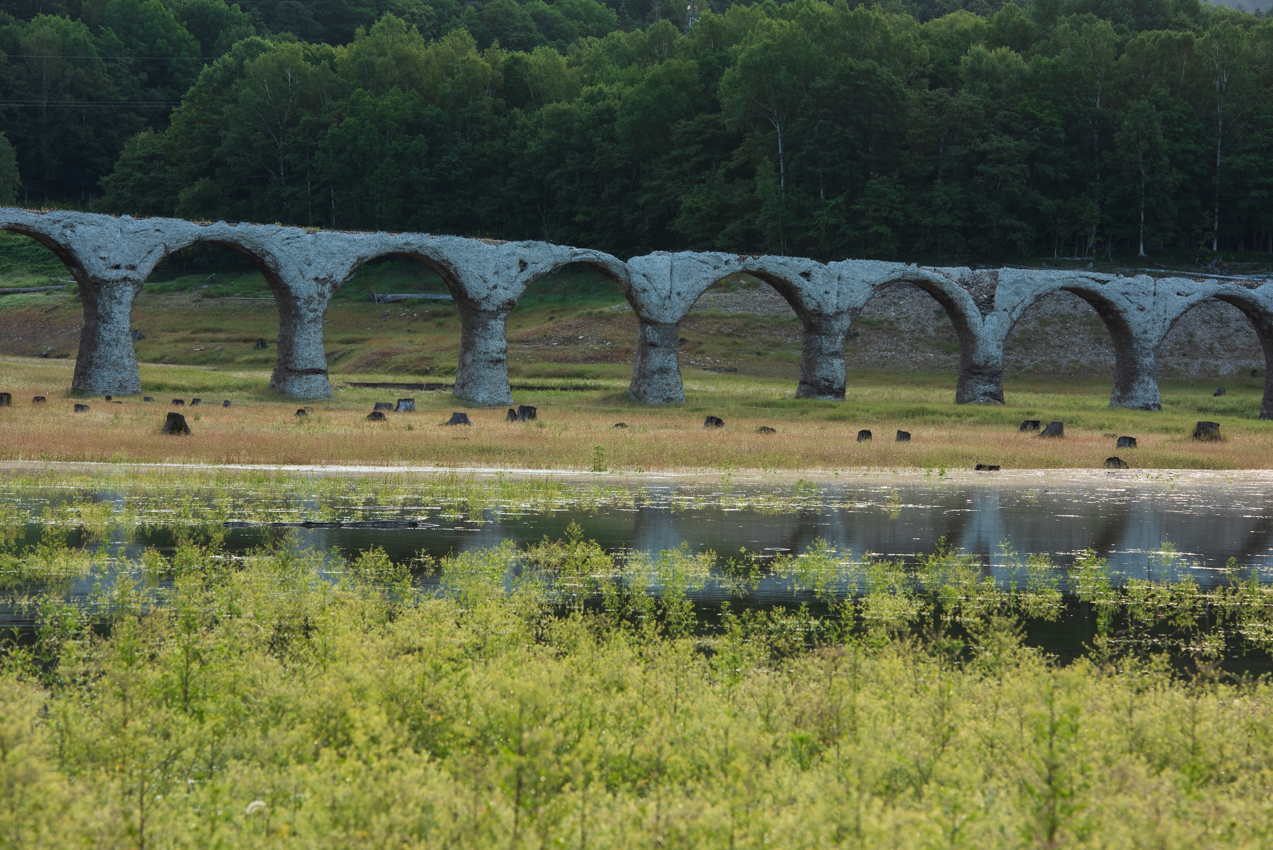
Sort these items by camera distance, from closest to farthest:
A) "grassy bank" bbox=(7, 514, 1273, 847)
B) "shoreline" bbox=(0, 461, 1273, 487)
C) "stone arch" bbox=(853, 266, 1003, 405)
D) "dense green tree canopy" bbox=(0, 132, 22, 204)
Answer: "grassy bank" bbox=(7, 514, 1273, 847) < "shoreline" bbox=(0, 461, 1273, 487) < "stone arch" bbox=(853, 266, 1003, 405) < "dense green tree canopy" bbox=(0, 132, 22, 204)

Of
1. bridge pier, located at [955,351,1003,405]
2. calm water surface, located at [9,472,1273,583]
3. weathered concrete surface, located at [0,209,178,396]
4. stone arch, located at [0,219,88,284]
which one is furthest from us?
bridge pier, located at [955,351,1003,405]

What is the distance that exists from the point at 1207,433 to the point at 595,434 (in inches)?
580

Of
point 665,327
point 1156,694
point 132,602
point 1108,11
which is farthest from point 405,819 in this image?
point 1108,11

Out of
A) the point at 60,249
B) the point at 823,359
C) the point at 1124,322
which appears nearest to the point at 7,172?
the point at 60,249

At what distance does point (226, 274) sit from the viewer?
75.9m

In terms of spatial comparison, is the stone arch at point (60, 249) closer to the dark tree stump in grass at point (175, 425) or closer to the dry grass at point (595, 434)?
the dry grass at point (595, 434)

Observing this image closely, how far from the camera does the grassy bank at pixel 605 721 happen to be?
5.22m

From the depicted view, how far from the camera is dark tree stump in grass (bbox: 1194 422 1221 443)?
28.1 m

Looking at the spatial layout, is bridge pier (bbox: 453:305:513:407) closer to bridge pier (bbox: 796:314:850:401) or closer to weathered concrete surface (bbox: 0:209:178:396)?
weathered concrete surface (bbox: 0:209:178:396)

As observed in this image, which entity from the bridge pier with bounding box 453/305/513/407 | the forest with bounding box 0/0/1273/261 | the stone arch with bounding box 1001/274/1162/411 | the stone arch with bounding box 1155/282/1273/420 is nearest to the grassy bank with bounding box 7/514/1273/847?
the bridge pier with bounding box 453/305/513/407

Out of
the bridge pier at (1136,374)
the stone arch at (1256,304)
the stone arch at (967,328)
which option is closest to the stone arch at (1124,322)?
the bridge pier at (1136,374)

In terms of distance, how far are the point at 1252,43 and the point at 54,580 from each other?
78.0m

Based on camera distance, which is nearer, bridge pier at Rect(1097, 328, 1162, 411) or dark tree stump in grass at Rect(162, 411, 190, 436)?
dark tree stump in grass at Rect(162, 411, 190, 436)

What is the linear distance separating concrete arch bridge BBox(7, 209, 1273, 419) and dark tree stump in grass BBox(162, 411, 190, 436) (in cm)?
1084
